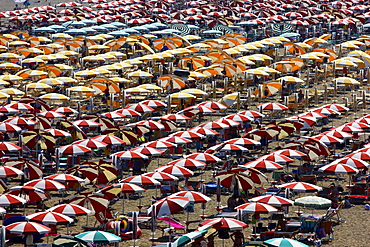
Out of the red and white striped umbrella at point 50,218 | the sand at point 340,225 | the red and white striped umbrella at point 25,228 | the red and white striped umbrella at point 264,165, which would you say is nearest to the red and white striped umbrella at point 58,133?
the sand at point 340,225

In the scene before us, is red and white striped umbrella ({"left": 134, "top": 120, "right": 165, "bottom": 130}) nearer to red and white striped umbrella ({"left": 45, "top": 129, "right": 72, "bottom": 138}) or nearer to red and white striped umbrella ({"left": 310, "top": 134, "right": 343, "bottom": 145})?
red and white striped umbrella ({"left": 45, "top": 129, "right": 72, "bottom": 138})

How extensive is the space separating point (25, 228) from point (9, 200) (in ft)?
8.18

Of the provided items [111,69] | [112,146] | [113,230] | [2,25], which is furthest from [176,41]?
[113,230]

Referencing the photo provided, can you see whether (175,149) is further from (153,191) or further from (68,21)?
(68,21)

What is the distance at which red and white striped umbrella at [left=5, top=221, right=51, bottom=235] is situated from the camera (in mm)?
20766

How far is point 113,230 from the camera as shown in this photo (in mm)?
23078

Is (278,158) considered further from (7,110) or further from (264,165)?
(7,110)

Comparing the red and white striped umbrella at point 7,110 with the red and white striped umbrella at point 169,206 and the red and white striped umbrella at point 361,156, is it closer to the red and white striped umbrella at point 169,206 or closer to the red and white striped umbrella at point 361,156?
the red and white striped umbrella at point 169,206

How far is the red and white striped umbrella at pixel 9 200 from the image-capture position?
75.4 ft

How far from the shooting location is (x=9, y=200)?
2308 cm

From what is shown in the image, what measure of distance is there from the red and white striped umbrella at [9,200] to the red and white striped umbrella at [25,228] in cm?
210

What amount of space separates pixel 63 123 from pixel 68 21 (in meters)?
34.4

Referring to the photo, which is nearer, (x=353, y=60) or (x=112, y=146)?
(x=112, y=146)

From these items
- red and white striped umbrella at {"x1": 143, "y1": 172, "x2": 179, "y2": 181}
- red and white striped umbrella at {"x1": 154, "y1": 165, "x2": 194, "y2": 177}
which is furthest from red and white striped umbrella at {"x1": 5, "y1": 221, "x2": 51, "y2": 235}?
red and white striped umbrella at {"x1": 154, "y1": 165, "x2": 194, "y2": 177}
